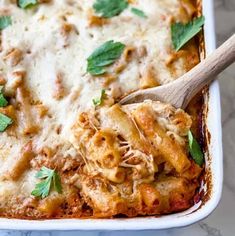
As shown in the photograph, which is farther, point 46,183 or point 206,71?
point 206,71

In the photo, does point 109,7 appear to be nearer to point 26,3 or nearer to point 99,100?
point 26,3

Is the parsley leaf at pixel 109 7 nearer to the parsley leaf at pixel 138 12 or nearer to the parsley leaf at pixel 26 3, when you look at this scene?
the parsley leaf at pixel 138 12

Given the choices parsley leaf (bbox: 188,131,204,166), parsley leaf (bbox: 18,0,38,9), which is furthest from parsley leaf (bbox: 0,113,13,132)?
parsley leaf (bbox: 188,131,204,166)

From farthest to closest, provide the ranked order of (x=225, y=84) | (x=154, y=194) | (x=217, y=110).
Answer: (x=225, y=84) < (x=217, y=110) < (x=154, y=194)

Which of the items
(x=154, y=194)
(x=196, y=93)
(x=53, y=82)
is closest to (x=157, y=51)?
(x=196, y=93)

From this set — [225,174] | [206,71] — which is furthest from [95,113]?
[225,174]

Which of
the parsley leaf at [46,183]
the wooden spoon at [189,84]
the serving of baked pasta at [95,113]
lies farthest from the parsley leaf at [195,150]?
the parsley leaf at [46,183]

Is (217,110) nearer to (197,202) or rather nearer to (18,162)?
(197,202)

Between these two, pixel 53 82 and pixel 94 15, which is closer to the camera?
pixel 53 82
